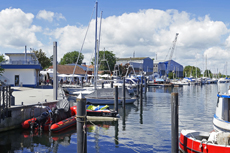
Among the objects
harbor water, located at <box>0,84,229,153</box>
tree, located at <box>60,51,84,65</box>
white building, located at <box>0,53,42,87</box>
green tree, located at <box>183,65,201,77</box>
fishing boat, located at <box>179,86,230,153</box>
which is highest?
tree, located at <box>60,51,84,65</box>

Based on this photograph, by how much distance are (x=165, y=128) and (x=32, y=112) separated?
10.2 m

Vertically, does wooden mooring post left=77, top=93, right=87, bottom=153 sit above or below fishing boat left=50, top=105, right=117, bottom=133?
above

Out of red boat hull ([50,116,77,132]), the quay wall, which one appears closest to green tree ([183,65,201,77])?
red boat hull ([50,116,77,132])

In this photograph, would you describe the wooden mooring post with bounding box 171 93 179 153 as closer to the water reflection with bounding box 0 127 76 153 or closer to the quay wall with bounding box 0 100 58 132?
the water reflection with bounding box 0 127 76 153

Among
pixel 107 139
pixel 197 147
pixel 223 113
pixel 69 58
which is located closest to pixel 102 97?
pixel 107 139

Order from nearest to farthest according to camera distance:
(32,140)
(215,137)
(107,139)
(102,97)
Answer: (215,137) < (32,140) < (107,139) < (102,97)

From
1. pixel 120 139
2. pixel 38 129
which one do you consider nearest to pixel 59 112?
pixel 38 129

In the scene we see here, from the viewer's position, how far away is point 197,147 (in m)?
10.9

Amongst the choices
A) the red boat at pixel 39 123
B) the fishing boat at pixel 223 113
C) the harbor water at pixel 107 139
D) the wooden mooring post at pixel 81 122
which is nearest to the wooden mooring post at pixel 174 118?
the harbor water at pixel 107 139

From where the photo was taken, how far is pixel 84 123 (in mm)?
8555

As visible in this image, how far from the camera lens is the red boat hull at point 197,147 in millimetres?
10219

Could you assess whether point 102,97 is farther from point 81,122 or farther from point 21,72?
point 81,122

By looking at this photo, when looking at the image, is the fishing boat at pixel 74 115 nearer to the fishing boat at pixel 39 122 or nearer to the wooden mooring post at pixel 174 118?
the fishing boat at pixel 39 122

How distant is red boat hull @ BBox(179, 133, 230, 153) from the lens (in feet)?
33.5
